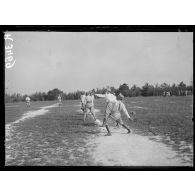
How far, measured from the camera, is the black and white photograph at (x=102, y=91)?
267 inches

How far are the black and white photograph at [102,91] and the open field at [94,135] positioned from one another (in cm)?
2

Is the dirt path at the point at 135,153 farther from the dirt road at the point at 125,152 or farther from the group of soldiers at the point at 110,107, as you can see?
the group of soldiers at the point at 110,107

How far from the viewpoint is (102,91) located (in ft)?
22.6

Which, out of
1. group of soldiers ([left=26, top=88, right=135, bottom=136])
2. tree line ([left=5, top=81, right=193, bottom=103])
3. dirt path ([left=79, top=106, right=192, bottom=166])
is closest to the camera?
dirt path ([left=79, top=106, right=192, bottom=166])

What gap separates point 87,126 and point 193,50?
8.24ft

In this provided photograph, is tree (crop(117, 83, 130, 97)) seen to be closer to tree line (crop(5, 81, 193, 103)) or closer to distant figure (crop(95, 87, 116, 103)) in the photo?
tree line (crop(5, 81, 193, 103))

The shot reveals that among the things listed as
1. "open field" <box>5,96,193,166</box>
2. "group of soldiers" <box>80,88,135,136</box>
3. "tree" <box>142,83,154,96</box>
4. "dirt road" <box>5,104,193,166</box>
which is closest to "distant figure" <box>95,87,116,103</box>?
"group of soldiers" <box>80,88,135,136</box>

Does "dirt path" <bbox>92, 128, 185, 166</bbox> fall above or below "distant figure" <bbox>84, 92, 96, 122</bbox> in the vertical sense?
below

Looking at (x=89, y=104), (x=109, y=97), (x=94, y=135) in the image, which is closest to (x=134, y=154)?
(x=94, y=135)

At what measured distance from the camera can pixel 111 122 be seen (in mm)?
6984

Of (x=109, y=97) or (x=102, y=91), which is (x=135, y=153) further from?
(x=102, y=91)

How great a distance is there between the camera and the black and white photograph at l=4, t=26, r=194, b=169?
679 centimetres

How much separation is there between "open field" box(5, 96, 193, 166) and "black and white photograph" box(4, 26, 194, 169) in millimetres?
19

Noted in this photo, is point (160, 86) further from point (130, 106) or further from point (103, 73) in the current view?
point (103, 73)
